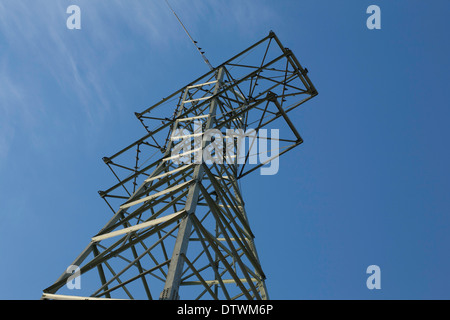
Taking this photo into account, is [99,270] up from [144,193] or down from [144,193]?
down

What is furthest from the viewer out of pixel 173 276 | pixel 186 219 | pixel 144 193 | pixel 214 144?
pixel 214 144

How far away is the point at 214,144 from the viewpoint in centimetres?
1106

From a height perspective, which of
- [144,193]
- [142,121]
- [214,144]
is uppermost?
[142,121]

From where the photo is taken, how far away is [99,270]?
27.2 ft

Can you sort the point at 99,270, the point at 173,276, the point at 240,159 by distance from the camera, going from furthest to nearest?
the point at 240,159 < the point at 99,270 < the point at 173,276

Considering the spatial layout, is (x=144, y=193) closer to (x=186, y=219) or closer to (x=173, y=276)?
(x=186, y=219)
